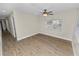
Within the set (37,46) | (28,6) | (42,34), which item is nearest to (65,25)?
(42,34)

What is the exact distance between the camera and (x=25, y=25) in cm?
528

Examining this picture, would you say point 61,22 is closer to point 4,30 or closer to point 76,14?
point 76,14

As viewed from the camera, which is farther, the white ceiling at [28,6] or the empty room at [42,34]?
the empty room at [42,34]

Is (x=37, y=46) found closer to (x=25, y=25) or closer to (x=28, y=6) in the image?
(x=25, y=25)

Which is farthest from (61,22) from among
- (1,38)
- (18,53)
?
(1,38)

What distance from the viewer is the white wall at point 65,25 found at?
214 inches

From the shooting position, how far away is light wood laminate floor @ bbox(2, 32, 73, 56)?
4910 mm

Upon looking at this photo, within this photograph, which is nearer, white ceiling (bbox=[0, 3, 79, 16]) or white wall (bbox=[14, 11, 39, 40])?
white ceiling (bbox=[0, 3, 79, 16])

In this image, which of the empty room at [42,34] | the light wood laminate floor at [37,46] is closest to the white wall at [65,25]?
the empty room at [42,34]

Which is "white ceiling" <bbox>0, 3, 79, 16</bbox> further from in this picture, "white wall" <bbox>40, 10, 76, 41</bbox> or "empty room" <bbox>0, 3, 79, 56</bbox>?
"white wall" <bbox>40, 10, 76, 41</bbox>

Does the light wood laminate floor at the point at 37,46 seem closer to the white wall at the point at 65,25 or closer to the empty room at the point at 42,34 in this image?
the empty room at the point at 42,34

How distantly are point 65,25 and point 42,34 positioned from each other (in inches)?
43.8

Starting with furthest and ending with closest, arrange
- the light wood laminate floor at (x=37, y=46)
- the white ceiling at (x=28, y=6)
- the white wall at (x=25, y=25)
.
A: the light wood laminate floor at (x=37, y=46) < the white wall at (x=25, y=25) < the white ceiling at (x=28, y=6)

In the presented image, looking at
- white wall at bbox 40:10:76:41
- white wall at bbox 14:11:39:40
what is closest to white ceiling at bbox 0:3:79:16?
white wall at bbox 14:11:39:40
